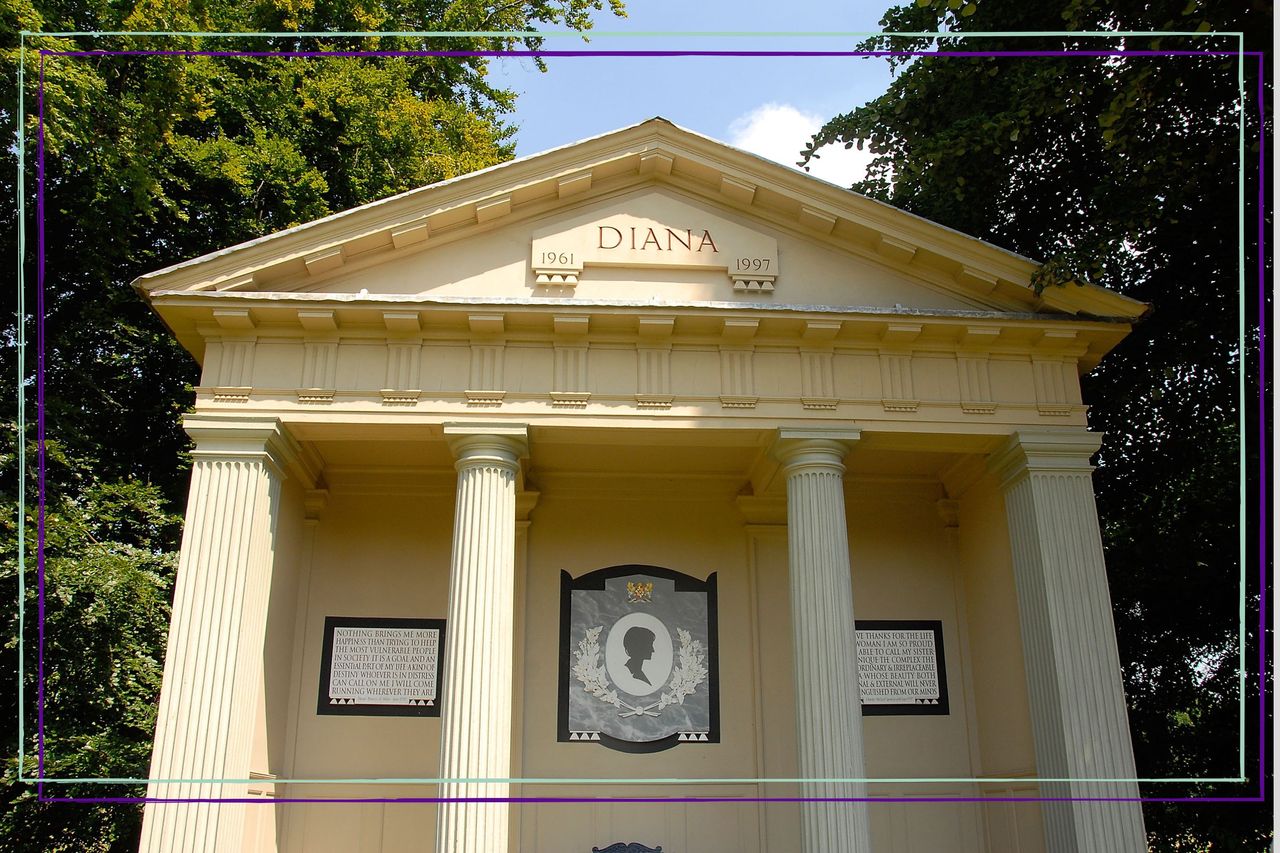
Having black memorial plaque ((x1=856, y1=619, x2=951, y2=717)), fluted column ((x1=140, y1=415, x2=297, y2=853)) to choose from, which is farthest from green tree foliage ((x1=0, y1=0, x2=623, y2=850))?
black memorial plaque ((x1=856, y1=619, x2=951, y2=717))

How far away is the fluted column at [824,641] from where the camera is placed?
31.4ft

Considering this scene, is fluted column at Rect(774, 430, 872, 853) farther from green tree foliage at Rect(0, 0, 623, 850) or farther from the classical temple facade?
green tree foliage at Rect(0, 0, 623, 850)

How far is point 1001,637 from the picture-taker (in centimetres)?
1196

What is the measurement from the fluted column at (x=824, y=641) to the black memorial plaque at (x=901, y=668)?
2360mm

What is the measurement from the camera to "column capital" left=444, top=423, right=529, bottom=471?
34.7 ft

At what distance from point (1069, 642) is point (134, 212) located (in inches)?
596

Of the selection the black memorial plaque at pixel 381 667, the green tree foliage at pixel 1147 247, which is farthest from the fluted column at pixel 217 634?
the green tree foliage at pixel 1147 247

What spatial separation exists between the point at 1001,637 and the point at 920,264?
4.45 m

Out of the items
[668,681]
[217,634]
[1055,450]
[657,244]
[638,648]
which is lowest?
[668,681]

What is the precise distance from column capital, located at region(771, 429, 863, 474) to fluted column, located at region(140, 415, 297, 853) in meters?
5.38

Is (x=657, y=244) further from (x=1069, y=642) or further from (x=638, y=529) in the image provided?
(x=1069, y=642)

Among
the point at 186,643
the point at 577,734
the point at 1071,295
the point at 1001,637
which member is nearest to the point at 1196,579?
the point at 1001,637

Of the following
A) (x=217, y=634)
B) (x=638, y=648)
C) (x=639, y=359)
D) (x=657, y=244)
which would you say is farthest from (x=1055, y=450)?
(x=217, y=634)

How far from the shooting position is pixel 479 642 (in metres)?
9.86
